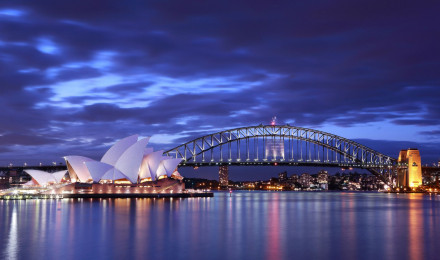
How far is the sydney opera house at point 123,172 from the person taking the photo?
73.3 metres

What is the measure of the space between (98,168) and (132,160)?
5.26 m

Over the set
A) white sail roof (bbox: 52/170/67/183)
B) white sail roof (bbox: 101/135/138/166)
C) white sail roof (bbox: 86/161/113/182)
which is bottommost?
white sail roof (bbox: 52/170/67/183)

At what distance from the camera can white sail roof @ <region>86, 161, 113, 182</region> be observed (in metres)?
73.4

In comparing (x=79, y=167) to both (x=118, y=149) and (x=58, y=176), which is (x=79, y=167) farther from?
(x=58, y=176)

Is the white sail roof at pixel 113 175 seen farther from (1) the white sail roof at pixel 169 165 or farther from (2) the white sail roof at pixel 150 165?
(1) the white sail roof at pixel 169 165

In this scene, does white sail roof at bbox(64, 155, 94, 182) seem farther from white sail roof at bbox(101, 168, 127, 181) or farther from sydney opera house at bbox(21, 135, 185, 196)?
white sail roof at bbox(101, 168, 127, 181)

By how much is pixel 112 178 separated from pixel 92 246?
53.0 m

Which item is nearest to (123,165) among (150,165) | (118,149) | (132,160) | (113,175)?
(132,160)

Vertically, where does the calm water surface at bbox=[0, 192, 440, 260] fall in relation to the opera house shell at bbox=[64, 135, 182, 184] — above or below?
below

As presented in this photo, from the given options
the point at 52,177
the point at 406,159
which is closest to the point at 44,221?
the point at 52,177

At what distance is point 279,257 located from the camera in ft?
64.7

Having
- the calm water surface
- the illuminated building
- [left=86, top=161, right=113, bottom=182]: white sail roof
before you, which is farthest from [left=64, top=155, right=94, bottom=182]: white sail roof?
the illuminated building

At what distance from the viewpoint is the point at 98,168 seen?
7350cm

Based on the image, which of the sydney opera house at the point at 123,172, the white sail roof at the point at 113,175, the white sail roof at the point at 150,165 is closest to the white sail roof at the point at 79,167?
the sydney opera house at the point at 123,172
